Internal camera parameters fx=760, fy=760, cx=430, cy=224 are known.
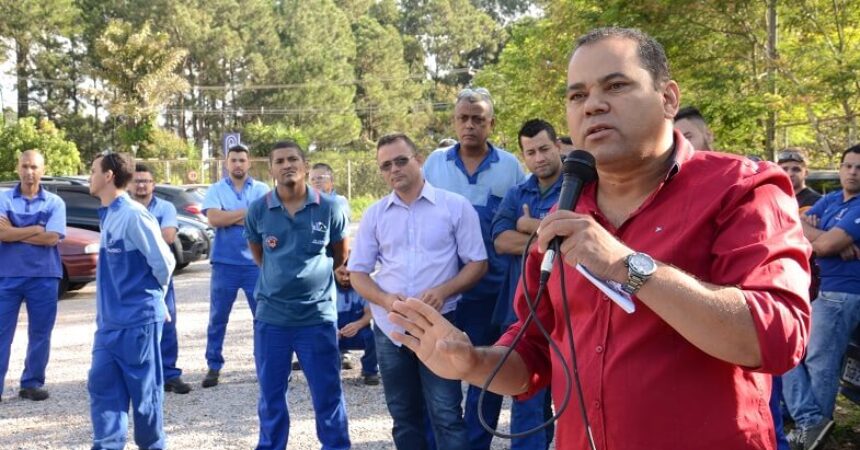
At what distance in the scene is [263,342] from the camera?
4.96 m

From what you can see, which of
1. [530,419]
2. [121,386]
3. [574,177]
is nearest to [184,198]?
[121,386]

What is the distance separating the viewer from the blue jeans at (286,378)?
491 centimetres

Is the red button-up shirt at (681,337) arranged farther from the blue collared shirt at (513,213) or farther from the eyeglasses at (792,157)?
the eyeglasses at (792,157)

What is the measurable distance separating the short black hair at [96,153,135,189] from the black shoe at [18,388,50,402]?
8.65 feet

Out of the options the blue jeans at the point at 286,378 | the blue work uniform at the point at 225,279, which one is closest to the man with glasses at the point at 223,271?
the blue work uniform at the point at 225,279

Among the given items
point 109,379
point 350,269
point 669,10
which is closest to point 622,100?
point 350,269

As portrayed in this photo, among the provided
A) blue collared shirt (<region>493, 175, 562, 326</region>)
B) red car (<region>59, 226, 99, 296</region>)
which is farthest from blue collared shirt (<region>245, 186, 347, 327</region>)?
red car (<region>59, 226, 99, 296</region>)

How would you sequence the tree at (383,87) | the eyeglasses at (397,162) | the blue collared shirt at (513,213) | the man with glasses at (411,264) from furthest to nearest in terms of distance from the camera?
the tree at (383,87), the blue collared shirt at (513,213), the eyeglasses at (397,162), the man with glasses at (411,264)

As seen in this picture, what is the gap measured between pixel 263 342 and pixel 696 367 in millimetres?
3702

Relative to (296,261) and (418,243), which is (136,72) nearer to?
(296,261)

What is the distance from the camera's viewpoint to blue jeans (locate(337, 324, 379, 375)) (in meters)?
7.07

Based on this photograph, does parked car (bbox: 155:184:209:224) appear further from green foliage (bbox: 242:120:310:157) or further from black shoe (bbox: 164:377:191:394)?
green foliage (bbox: 242:120:310:157)

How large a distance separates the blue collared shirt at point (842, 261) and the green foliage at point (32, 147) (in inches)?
1325

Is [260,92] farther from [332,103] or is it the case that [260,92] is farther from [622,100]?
[622,100]
